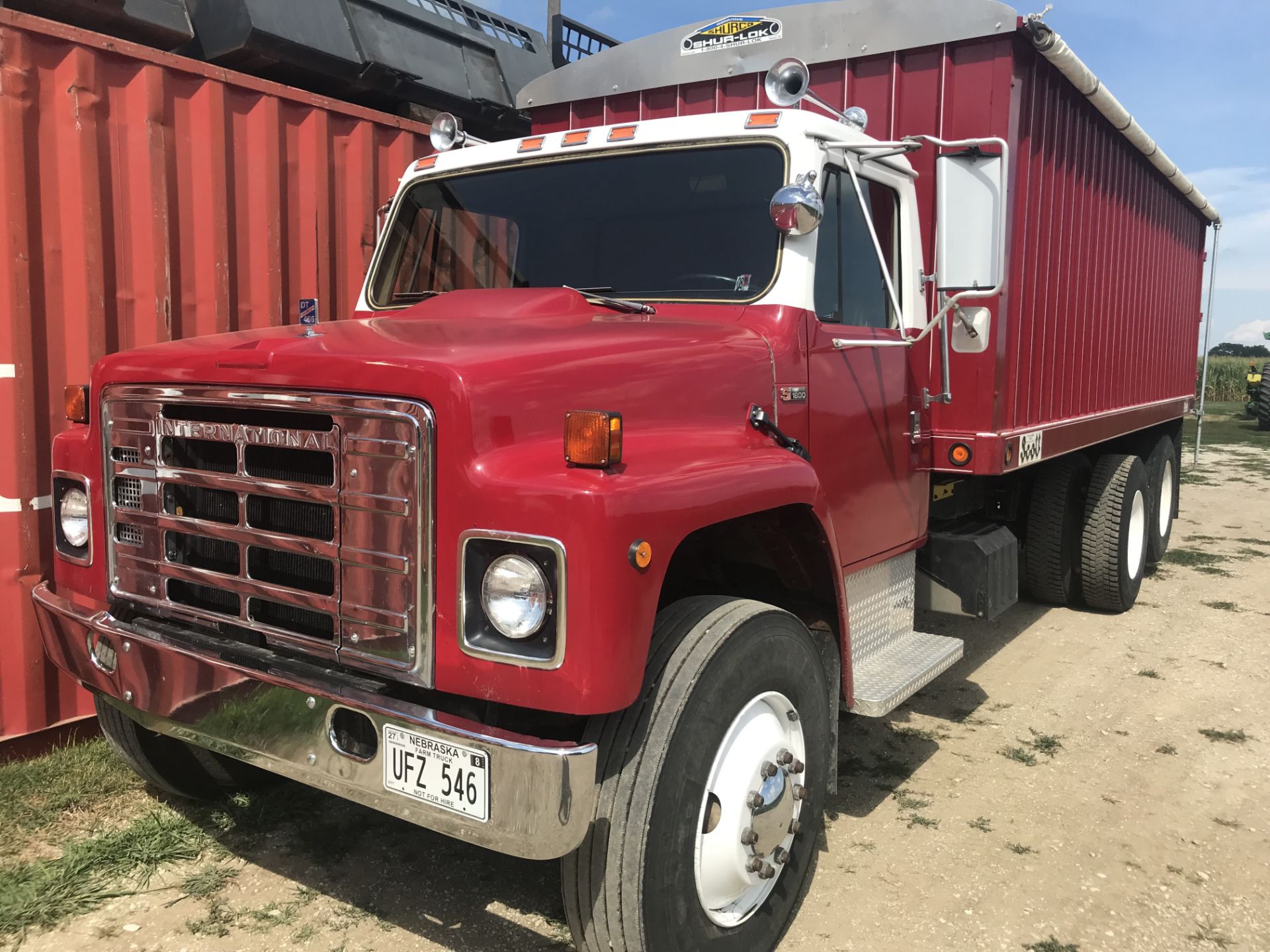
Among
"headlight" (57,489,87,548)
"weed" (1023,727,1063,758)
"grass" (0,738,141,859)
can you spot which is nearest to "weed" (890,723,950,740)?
"weed" (1023,727,1063,758)

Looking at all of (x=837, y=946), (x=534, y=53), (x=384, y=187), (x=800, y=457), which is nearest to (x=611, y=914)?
(x=837, y=946)

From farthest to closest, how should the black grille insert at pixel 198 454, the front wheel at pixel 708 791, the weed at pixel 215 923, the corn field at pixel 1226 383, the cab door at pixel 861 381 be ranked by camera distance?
the corn field at pixel 1226 383 → the cab door at pixel 861 381 → the weed at pixel 215 923 → the black grille insert at pixel 198 454 → the front wheel at pixel 708 791

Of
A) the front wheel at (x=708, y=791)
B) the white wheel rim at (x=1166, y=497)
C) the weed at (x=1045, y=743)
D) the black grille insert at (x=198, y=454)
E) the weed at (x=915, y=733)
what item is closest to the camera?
the front wheel at (x=708, y=791)

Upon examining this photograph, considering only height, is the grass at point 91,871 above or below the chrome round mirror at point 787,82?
below

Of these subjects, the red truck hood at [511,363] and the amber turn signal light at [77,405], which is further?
the amber turn signal light at [77,405]

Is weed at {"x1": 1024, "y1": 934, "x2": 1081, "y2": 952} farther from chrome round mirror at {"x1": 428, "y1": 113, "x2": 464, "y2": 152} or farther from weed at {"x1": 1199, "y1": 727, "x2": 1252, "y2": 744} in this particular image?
chrome round mirror at {"x1": 428, "y1": 113, "x2": 464, "y2": 152}

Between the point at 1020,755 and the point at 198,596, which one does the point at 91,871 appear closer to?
the point at 198,596

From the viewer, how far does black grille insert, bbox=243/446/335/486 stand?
2.31 m

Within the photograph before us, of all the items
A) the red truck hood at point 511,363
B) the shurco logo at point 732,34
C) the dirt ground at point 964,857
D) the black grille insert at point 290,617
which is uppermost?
the shurco logo at point 732,34

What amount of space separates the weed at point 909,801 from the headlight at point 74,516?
2.92 m

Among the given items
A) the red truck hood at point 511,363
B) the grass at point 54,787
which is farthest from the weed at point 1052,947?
the grass at point 54,787

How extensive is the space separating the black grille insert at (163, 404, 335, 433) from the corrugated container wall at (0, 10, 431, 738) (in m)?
1.72

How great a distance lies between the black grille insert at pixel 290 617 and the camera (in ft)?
7.93

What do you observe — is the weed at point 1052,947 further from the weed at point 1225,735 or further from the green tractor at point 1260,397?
the green tractor at point 1260,397
